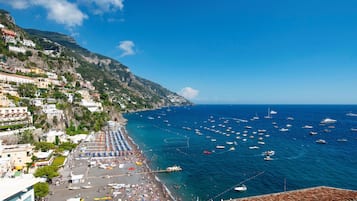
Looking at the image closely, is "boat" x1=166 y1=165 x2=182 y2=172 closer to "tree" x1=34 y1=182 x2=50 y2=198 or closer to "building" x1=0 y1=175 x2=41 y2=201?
"tree" x1=34 y1=182 x2=50 y2=198

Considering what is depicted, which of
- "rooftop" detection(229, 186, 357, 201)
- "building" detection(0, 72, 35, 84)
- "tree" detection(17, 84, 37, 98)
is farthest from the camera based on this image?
"building" detection(0, 72, 35, 84)

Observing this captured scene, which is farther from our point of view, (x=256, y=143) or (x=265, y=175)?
(x=256, y=143)

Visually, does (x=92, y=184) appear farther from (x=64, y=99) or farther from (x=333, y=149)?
(x=333, y=149)

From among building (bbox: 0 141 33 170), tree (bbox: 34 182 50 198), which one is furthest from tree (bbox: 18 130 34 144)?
tree (bbox: 34 182 50 198)

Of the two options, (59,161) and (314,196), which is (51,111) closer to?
(59,161)

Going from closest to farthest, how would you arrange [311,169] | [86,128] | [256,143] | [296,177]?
[296,177], [311,169], [256,143], [86,128]

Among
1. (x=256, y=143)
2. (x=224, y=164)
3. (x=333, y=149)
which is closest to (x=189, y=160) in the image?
(x=224, y=164)
